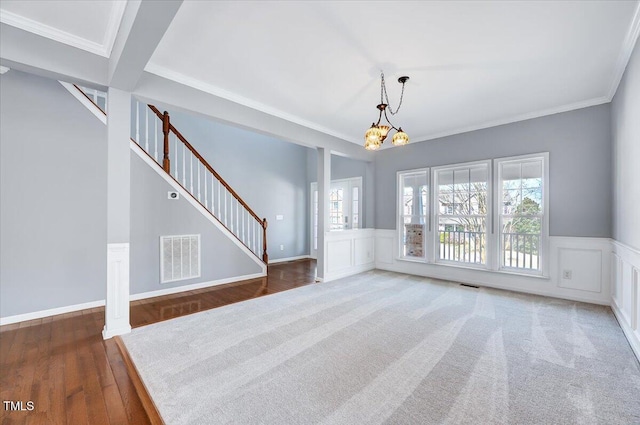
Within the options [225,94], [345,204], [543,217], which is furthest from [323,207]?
[543,217]

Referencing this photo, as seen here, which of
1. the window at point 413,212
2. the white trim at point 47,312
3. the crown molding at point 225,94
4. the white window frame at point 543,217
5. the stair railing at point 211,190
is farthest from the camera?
the window at point 413,212

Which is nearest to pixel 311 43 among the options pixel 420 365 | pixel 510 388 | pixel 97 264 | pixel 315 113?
pixel 315 113

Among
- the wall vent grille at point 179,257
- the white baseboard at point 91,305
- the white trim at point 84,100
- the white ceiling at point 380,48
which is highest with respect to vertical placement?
the white ceiling at point 380,48

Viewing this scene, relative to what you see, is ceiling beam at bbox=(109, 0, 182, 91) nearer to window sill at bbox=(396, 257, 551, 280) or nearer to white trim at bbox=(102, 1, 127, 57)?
white trim at bbox=(102, 1, 127, 57)

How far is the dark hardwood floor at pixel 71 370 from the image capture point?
66.4 inches

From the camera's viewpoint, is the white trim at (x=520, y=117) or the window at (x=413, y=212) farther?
the window at (x=413, y=212)

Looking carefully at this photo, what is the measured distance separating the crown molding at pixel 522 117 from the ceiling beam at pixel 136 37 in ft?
15.5

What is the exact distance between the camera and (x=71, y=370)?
2158mm

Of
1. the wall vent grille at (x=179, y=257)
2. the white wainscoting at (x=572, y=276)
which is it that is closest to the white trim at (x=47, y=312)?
the wall vent grille at (x=179, y=257)

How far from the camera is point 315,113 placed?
423 centimetres

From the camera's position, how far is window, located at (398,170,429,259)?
215 inches

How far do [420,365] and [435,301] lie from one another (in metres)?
1.79

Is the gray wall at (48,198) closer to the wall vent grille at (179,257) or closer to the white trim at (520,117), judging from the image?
the wall vent grille at (179,257)

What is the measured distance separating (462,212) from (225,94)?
440cm
